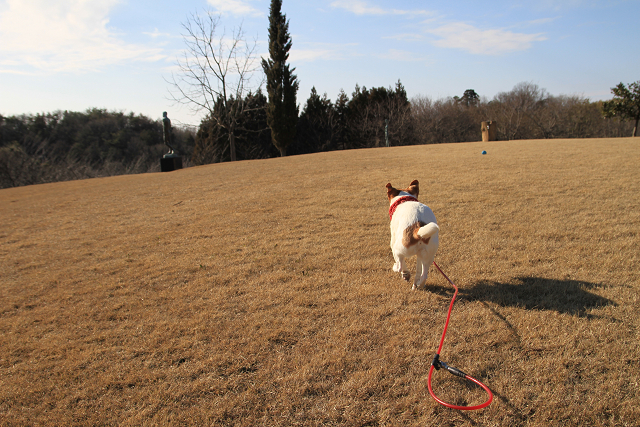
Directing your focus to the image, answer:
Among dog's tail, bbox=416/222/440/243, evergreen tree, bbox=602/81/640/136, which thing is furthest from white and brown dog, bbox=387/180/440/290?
evergreen tree, bbox=602/81/640/136

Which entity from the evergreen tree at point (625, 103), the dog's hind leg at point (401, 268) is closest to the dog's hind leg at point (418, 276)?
the dog's hind leg at point (401, 268)

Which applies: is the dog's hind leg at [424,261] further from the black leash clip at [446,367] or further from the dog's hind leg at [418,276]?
the black leash clip at [446,367]

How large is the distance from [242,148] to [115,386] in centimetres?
3233

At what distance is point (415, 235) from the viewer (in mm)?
3143

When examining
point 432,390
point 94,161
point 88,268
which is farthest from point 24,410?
point 94,161

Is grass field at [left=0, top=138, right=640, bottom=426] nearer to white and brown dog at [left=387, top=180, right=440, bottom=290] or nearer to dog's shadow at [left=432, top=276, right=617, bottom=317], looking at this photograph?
dog's shadow at [left=432, top=276, right=617, bottom=317]

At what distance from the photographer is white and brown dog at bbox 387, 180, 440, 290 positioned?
3.14m

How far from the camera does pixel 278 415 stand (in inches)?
84.0

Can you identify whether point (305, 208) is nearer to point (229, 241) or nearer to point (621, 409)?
point (229, 241)

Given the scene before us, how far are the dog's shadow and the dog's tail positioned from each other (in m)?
0.83

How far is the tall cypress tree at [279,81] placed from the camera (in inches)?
1144

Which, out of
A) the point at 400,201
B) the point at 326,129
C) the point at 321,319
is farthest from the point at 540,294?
the point at 326,129

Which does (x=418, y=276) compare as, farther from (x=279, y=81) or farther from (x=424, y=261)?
(x=279, y=81)

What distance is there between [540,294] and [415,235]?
1.39m
